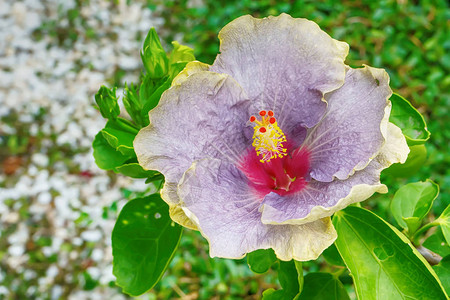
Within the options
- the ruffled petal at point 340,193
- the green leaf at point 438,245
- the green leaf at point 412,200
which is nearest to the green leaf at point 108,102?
the ruffled petal at point 340,193

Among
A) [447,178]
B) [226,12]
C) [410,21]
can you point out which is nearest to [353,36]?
[410,21]

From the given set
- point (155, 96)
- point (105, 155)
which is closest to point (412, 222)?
point (155, 96)

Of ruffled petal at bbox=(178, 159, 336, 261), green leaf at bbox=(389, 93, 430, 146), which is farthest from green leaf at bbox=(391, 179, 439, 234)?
ruffled petal at bbox=(178, 159, 336, 261)

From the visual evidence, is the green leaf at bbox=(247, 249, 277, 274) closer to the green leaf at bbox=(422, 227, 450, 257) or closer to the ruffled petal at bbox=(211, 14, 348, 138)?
the ruffled petal at bbox=(211, 14, 348, 138)

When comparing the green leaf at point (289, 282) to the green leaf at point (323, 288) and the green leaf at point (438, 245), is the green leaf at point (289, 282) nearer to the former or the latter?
the green leaf at point (323, 288)

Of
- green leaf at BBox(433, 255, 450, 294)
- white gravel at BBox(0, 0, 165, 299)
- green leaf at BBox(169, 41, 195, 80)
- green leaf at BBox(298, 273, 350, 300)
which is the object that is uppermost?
green leaf at BBox(169, 41, 195, 80)

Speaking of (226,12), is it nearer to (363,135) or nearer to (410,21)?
(410,21)

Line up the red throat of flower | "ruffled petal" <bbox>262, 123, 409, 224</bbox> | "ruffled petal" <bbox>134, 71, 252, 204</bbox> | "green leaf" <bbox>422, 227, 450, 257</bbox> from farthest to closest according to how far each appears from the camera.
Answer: "green leaf" <bbox>422, 227, 450, 257</bbox> < the red throat of flower < "ruffled petal" <bbox>134, 71, 252, 204</bbox> < "ruffled petal" <bbox>262, 123, 409, 224</bbox>
